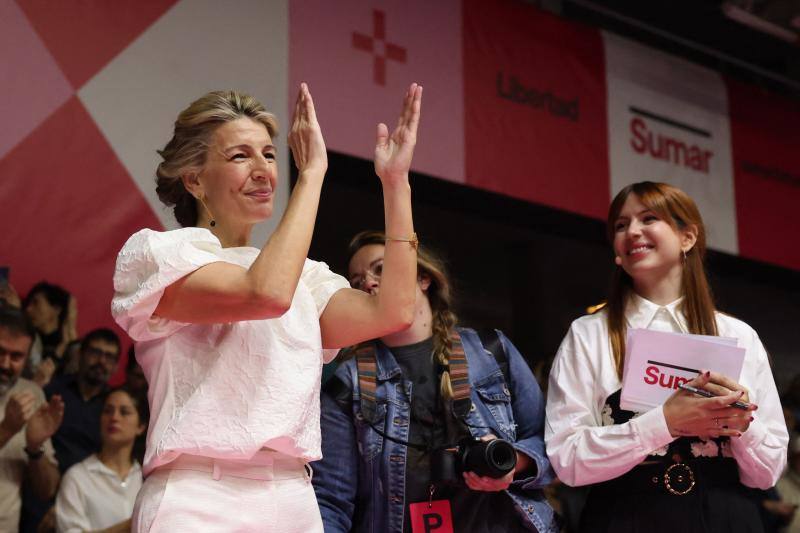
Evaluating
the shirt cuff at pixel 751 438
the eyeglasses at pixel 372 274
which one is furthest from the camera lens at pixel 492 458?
the eyeglasses at pixel 372 274

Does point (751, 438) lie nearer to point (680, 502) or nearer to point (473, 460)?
point (680, 502)

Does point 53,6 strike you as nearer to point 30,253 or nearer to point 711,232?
point 30,253

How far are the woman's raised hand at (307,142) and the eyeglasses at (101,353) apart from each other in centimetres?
228

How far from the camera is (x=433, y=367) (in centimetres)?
286

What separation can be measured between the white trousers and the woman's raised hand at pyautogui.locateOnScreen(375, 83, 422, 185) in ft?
2.12

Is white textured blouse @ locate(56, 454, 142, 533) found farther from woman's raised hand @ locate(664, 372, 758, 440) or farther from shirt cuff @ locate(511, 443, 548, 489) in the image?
woman's raised hand @ locate(664, 372, 758, 440)

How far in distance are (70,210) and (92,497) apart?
1.11 meters

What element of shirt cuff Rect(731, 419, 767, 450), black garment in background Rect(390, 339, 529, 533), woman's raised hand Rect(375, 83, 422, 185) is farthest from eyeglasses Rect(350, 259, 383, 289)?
shirt cuff Rect(731, 419, 767, 450)

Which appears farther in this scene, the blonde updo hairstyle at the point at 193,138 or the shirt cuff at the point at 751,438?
the shirt cuff at the point at 751,438

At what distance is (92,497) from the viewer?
12.8ft

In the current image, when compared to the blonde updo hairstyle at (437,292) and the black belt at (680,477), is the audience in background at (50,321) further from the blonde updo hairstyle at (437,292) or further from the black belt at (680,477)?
the black belt at (680,477)

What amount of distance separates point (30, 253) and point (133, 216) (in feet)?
1.40

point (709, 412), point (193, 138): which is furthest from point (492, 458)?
point (193, 138)

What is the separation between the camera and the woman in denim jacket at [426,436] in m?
2.64
